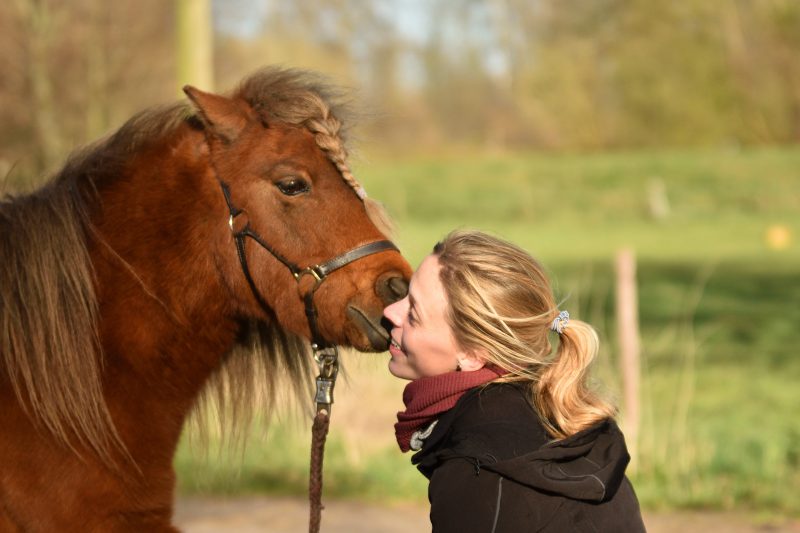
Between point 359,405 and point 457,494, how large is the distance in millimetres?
5922

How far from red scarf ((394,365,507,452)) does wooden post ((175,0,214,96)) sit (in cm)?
537

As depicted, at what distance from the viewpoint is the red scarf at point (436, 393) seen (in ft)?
8.52

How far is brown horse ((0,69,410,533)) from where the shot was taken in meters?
2.99

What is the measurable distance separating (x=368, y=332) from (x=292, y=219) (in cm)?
43

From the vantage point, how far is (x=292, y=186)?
3.18 m

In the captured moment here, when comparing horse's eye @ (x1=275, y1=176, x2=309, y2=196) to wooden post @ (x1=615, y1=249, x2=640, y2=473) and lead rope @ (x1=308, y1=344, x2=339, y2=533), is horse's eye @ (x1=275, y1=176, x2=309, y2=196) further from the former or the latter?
wooden post @ (x1=615, y1=249, x2=640, y2=473)

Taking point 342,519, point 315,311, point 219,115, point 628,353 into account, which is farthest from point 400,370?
point 628,353

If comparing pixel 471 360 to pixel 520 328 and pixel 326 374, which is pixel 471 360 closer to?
pixel 520 328

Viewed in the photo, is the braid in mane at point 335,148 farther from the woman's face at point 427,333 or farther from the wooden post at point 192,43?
the wooden post at point 192,43

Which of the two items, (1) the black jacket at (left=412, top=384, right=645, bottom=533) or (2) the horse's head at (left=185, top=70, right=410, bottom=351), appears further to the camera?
(2) the horse's head at (left=185, top=70, right=410, bottom=351)

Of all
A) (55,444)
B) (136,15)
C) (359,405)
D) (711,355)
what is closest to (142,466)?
(55,444)

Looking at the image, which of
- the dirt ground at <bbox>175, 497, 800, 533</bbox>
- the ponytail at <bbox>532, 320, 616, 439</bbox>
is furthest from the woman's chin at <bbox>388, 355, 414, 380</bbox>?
the dirt ground at <bbox>175, 497, 800, 533</bbox>

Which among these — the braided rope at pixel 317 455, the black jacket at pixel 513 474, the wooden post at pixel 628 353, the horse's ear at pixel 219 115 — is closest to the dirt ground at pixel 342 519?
the wooden post at pixel 628 353

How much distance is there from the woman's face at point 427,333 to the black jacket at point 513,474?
0.19m
